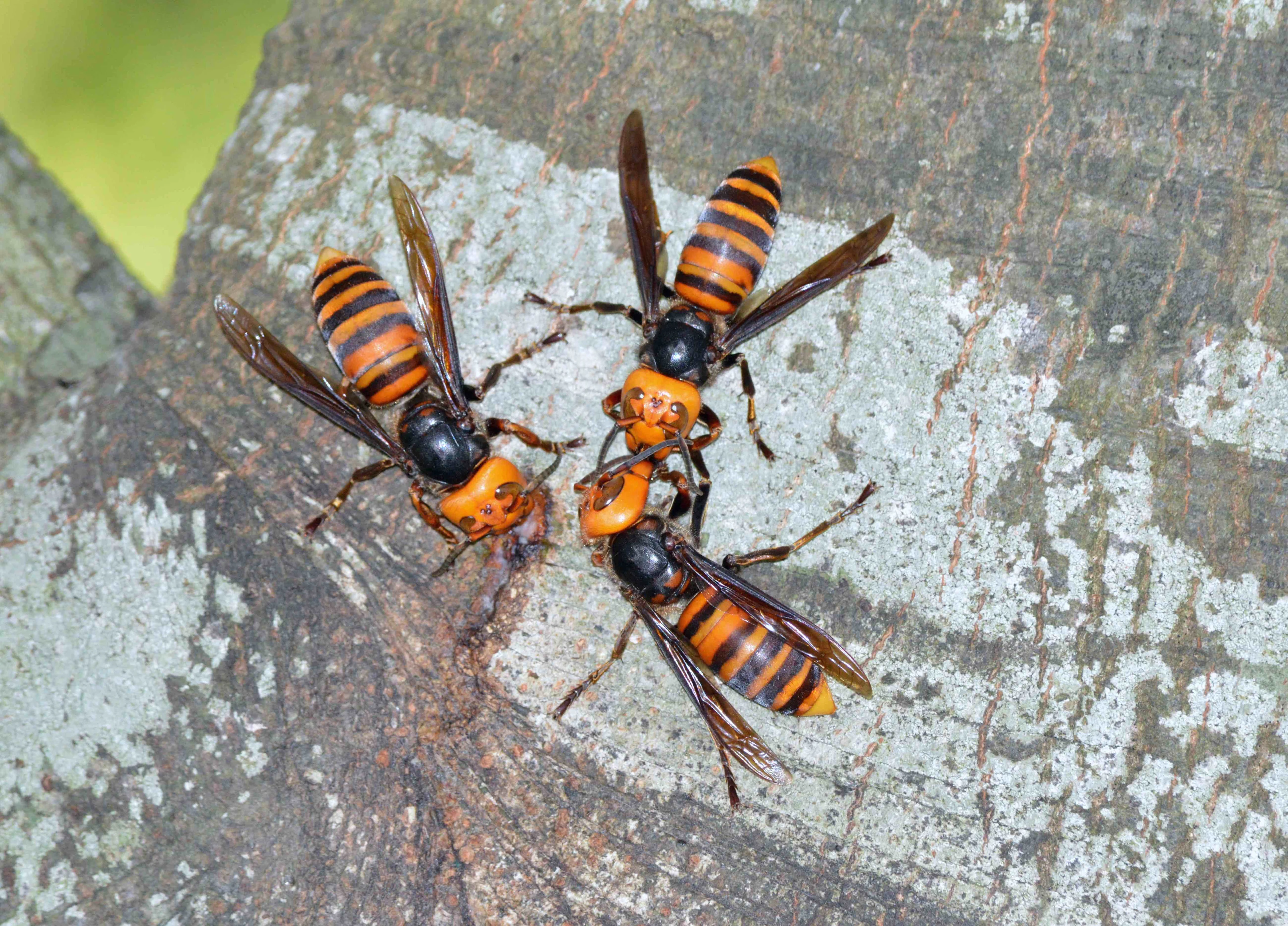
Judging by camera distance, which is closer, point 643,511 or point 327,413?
point 327,413

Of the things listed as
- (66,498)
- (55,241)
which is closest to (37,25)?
(55,241)

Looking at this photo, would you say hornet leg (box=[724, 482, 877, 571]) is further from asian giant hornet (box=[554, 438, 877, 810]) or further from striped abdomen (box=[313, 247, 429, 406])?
striped abdomen (box=[313, 247, 429, 406])

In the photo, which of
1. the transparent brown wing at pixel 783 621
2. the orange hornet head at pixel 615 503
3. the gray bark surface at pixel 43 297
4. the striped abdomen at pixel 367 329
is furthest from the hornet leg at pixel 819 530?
the gray bark surface at pixel 43 297

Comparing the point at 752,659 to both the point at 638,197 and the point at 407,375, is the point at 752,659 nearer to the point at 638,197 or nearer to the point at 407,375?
the point at 638,197

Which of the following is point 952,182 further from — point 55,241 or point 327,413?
point 55,241

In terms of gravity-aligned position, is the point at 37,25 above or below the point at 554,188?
above

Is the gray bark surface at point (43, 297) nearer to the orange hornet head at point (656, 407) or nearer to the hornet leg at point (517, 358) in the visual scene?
the hornet leg at point (517, 358)
